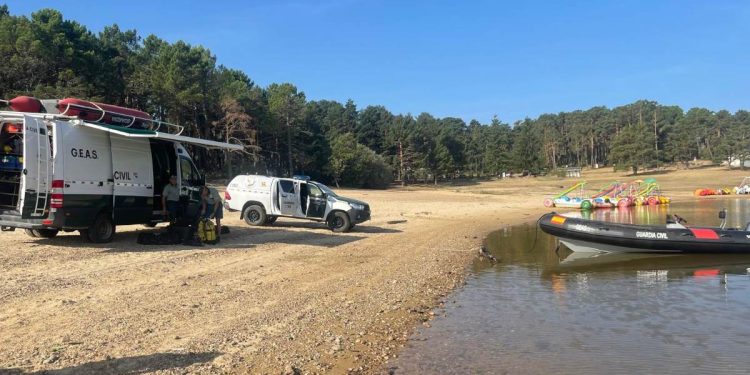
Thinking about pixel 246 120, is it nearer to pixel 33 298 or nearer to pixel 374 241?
pixel 374 241

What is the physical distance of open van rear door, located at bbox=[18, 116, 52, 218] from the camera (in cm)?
1119

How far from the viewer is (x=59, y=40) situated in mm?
42938

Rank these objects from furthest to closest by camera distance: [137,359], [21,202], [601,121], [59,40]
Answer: [601,121] < [59,40] < [21,202] < [137,359]

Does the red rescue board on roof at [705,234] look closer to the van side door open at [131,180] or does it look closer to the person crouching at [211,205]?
the person crouching at [211,205]

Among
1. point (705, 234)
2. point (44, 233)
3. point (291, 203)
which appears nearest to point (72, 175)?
point (44, 233)

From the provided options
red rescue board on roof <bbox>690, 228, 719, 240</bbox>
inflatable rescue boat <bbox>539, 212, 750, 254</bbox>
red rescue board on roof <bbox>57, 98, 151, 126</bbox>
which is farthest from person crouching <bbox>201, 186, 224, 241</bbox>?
red rescue board on roof <bbox>690, 228, 719, 240</bbox>

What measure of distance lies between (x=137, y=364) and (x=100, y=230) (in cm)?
904

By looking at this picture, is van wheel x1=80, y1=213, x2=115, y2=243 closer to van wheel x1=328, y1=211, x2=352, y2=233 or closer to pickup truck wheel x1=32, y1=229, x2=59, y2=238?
pickup truck wheel x1=32, y1=229, x2=59, y2=238

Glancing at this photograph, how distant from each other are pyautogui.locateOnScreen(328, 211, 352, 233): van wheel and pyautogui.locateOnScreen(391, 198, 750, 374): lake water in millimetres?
6200

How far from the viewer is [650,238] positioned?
1584cm

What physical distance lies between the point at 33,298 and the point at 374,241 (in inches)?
418

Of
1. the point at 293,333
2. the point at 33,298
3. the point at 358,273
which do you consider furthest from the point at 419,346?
the point at 33,298

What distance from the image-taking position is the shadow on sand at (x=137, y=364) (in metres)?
5.07

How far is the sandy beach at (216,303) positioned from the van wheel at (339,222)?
10.2ft
